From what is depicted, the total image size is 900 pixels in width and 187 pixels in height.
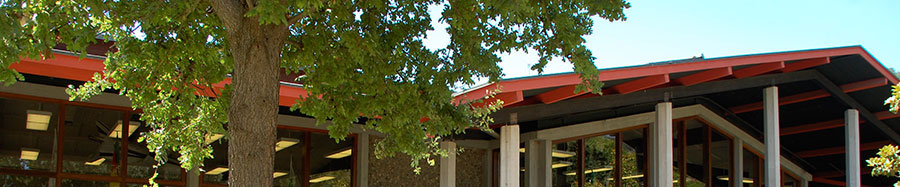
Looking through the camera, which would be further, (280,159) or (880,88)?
(880,88)

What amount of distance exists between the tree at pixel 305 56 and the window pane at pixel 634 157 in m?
7.79

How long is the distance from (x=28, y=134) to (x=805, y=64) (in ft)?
36.8

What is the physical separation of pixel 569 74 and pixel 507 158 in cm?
149

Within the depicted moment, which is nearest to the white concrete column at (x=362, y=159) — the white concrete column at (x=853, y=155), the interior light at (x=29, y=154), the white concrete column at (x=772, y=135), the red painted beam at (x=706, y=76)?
the interior light at (x=29, y=154)

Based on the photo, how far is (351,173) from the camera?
13.6 m

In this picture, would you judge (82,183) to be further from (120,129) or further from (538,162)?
(538,162)

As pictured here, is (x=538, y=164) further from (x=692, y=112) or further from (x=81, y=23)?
(x=81, y=23)

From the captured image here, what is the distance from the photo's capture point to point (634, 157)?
51.1 feet

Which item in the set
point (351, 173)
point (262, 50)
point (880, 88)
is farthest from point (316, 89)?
point (880, 88)

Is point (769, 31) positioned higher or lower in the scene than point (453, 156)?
higher

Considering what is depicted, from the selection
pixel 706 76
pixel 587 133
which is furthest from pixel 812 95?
pixel 587 133

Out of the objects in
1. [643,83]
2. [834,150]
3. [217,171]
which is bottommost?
[217,171]

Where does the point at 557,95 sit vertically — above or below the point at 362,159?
above

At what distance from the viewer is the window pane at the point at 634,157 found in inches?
611
